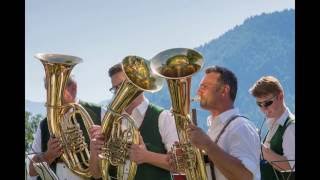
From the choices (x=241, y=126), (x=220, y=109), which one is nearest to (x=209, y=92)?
(x=220, y=109)

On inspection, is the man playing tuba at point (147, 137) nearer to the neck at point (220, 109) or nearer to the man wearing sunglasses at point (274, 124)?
the neck at point (220, 109)

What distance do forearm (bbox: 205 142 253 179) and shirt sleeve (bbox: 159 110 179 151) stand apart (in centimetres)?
65

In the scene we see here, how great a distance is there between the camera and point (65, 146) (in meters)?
4.72

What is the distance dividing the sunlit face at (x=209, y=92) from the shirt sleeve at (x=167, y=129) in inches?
16.0

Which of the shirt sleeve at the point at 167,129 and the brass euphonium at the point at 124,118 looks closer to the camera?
the brass euphonium at the point at 124,118

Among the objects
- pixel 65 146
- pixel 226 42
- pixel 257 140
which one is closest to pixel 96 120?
pixel 65 146

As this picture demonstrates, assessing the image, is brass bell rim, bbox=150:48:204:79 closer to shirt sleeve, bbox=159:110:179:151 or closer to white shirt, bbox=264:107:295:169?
shirt sleeve, bbox=159:110:179:151

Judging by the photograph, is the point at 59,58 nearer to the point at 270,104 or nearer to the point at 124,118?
the point at 124,118

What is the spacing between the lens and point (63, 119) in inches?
188

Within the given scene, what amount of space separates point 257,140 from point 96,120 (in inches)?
54.9

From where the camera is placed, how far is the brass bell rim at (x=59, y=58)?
4758 mm

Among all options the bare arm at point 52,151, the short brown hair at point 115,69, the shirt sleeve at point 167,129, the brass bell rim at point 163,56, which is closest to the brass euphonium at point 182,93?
the brass bell rim at point 163,56
